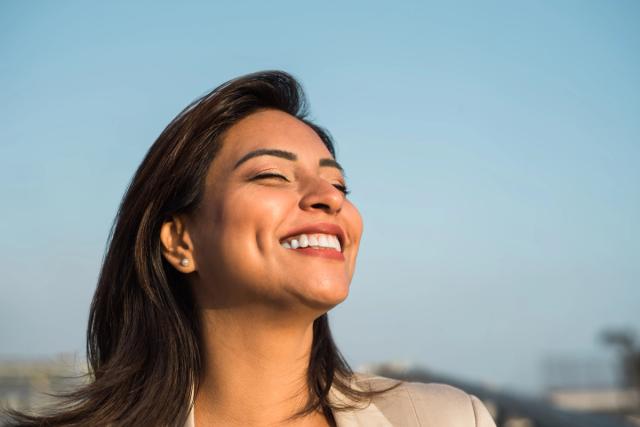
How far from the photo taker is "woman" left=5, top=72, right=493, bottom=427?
10.9 ft

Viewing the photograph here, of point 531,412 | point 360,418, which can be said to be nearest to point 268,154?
point 360,418

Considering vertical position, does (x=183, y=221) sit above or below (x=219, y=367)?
above

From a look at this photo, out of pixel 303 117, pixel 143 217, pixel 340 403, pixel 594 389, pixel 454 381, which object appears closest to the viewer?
pixel 340 403

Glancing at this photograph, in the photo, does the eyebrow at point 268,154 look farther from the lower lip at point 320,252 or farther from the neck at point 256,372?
the neck at point 256,372

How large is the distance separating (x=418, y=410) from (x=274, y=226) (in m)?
1.01

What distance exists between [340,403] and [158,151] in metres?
1.45

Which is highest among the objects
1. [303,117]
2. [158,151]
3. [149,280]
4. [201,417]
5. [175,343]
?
[303,117]

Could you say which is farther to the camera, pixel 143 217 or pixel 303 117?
→ pixel 303 117

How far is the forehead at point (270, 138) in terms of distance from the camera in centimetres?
365

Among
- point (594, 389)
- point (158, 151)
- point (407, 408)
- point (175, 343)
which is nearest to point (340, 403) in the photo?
point (407, 408)

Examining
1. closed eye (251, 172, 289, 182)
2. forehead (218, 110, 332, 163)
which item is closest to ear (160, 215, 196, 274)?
forehead (218, 110, 332, 163)

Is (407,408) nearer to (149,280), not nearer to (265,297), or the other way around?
(265,297)

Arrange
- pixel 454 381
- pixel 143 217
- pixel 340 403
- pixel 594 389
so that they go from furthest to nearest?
1. pixel 594 389
2. pixel 454 381
3. pixel 143 217
4. pixel 340 403

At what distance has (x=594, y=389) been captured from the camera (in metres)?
27.8
